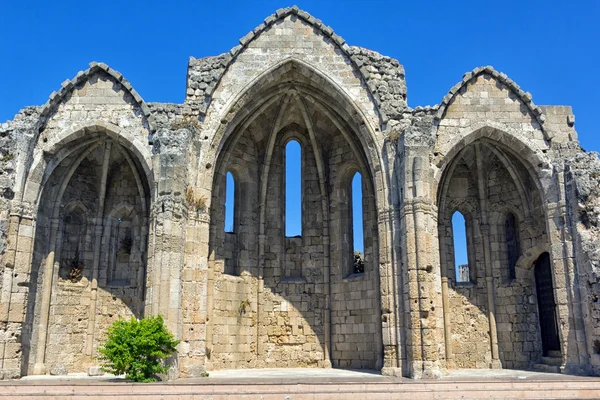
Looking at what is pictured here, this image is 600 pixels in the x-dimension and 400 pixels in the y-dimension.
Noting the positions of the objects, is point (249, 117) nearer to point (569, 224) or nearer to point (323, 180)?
point (323, 180)

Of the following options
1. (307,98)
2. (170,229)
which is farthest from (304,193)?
(170,229)

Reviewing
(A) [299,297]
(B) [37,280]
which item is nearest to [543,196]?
(A) [299,297]

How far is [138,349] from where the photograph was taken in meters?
12.8

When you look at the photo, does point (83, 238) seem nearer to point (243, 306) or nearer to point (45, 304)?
point (45, 304)

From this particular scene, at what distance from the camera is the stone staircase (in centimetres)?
1550

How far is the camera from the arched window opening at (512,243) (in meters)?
17.6

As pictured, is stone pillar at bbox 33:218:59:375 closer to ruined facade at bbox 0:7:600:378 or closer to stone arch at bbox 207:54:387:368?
ruined facade at bbox 0:7:600:378

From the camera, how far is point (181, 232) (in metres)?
14.6

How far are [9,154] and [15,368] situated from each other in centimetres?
535

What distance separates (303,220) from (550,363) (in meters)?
8.18

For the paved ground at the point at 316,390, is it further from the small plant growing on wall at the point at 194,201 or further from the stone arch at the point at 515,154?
the stone arch at the point at 515,154

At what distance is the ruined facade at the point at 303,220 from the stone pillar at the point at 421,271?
47 millimetres

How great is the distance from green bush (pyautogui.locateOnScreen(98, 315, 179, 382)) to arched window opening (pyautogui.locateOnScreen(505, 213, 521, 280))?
33.8ft

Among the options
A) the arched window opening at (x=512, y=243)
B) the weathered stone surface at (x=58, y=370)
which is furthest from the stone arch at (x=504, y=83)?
the weathered stone surface at (x=58, y=370)
